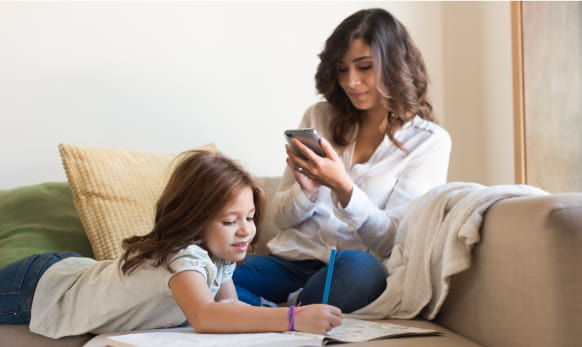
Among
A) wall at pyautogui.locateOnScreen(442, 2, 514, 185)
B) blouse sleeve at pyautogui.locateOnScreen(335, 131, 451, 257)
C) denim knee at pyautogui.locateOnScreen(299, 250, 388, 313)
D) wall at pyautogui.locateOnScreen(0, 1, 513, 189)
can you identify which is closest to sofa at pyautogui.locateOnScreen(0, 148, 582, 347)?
denim knee at pyautogui.locateOnScreen(299, 250, 388, 313)

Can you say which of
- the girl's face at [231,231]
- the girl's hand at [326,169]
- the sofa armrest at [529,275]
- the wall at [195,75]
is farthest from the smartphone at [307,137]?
the wall at [195,75]

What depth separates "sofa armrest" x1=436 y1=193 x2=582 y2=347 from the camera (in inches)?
37.6

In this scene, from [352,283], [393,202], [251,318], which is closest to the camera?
[251,318]

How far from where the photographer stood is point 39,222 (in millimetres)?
1769

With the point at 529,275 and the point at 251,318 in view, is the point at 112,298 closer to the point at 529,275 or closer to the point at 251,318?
the point at 251,318

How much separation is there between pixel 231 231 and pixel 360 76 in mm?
712

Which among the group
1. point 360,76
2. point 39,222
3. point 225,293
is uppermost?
point 360,76

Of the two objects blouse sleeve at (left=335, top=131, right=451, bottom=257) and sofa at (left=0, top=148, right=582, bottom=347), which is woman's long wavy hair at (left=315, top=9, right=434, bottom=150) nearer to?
blouse sleeve at (left=335, top=131, right=451, bottom=257)

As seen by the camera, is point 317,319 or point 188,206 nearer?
point 317,319

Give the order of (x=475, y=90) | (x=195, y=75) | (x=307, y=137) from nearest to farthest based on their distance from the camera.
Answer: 1. (x=307, y=137)
2. (x=195, y=75)
3. (x=475, y=90)

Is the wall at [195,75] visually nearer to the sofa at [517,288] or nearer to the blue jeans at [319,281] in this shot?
the blue jeans at [319,281]

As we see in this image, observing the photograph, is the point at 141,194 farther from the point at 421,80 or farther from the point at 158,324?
the point at 421,80

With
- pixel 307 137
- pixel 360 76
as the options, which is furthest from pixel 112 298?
pixel 360 76

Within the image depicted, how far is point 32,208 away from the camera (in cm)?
179
